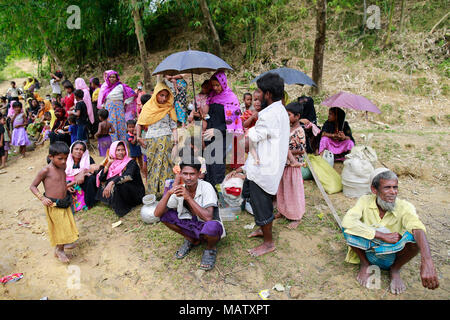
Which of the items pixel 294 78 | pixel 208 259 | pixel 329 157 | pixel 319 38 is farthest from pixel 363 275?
pixel 319 38

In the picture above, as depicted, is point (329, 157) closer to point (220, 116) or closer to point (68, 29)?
point (220, 116)


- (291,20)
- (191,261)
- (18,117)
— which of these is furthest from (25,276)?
(291,20)

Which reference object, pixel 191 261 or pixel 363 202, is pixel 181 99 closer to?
pixel 191 261

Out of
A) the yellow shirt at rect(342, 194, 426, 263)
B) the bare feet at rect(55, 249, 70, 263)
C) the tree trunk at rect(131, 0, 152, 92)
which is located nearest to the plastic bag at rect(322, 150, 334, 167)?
the yellow shirt at rect(342, 194, 426, 263)

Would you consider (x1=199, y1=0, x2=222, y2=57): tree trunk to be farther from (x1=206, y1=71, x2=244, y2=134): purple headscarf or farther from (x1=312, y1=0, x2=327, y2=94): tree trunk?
(x1=206, y1=71, x2=244, y2=134): purple headscarf

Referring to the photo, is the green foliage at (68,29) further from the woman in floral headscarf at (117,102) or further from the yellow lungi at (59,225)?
the yellow lungi at (59,225)

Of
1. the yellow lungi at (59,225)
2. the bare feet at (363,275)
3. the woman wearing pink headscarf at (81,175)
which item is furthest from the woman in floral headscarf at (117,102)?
the bare feet at (363,275)

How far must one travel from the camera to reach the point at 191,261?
122 inches

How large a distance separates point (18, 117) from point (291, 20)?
10026 millimetres

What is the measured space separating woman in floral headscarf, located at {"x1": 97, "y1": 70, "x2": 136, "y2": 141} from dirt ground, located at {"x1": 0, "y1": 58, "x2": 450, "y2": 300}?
2070mm

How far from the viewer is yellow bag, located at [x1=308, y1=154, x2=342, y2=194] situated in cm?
462

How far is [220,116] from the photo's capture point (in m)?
4.34

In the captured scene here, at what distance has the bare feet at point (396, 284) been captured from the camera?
Result: 256 cm

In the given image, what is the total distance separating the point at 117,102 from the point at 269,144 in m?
4.29
